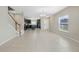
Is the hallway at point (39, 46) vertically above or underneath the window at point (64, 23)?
underneath

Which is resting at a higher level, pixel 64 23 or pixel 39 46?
pixel 64 23

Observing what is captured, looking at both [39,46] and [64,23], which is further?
[64,23]

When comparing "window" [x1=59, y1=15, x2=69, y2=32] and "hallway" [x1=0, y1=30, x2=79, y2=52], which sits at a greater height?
"window" [x1=59, y1=15, x2=69, y2=32]

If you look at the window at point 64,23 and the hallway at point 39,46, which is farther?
the window at point 64,23

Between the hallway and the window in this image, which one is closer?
the hallway
